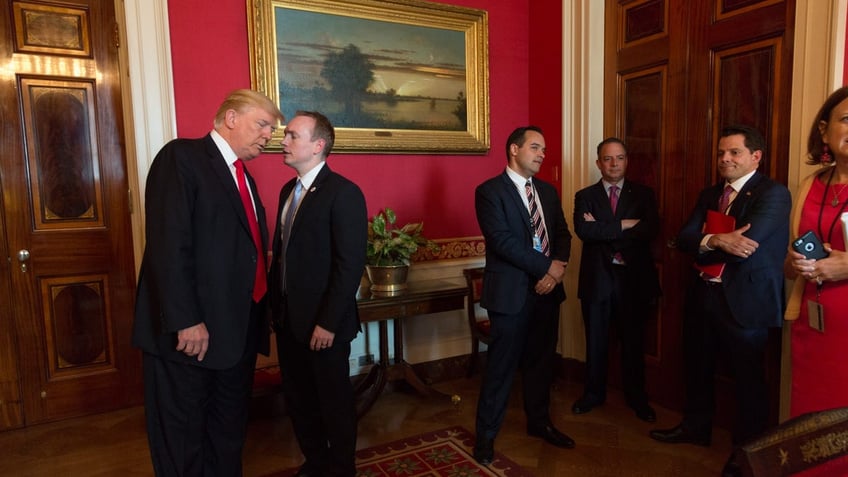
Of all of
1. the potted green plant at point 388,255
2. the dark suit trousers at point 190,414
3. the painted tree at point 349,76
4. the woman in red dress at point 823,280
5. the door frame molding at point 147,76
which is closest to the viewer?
the woman in red dress at point 823,280

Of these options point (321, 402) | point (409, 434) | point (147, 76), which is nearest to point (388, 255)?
point (409, 434)

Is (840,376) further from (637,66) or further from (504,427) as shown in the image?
(637,66)

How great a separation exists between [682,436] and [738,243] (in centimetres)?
115

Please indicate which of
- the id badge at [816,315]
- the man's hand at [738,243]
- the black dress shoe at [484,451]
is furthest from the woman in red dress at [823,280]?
the black dress shoe at [484,451]

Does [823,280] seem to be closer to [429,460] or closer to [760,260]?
[760,260]

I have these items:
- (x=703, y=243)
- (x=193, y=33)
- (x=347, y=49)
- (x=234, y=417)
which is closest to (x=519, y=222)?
(x=703, y=243)

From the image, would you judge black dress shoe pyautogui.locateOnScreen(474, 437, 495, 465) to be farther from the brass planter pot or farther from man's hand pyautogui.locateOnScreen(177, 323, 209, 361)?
man's hand pyautogui.locateOnScreen(177, 323, 209, 361)

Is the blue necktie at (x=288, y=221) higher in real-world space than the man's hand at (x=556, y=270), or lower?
higher

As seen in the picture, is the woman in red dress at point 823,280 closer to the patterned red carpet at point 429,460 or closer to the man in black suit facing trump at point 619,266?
the man in black suit facing trump at point 619,266

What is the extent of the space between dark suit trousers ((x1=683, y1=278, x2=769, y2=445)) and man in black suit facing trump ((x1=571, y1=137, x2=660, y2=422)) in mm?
390

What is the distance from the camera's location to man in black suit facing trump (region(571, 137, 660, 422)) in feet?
10.3

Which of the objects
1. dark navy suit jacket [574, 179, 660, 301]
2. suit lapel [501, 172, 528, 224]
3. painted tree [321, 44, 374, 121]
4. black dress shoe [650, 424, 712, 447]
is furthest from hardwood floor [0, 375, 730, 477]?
painted tree [321, 44, 374, 121]

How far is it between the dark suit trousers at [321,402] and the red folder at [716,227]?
1760 mm

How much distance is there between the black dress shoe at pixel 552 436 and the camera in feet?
9.27
